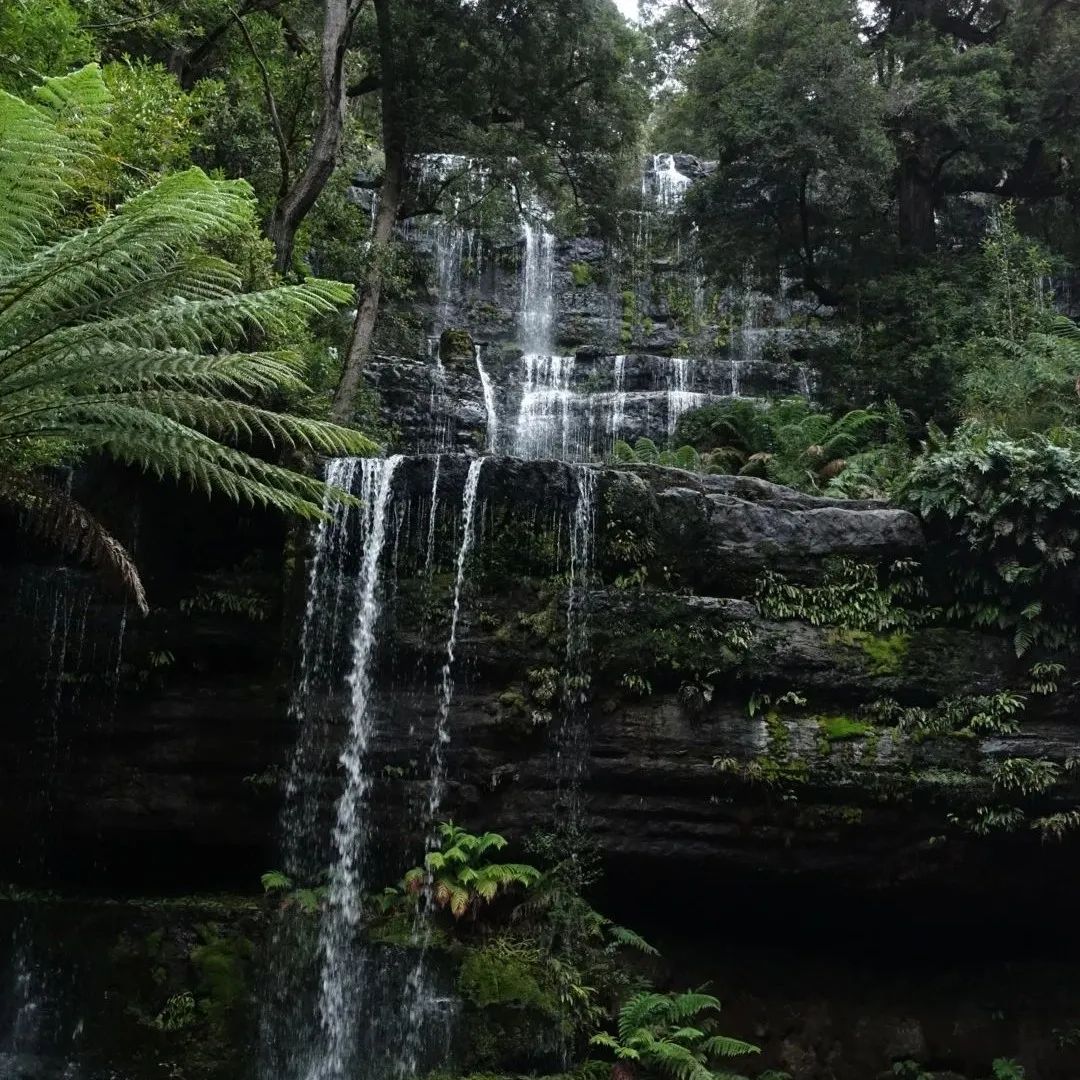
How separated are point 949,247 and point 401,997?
39.2 feet

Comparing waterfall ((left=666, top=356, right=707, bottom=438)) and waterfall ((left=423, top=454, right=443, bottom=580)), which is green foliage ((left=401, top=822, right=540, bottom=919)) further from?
waterfall ((left=666, top=356, right=707, bottom=438))

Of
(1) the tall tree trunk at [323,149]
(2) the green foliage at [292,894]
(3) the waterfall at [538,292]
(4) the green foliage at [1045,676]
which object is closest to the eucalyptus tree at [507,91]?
(1) the tall tree trunk at [323,149]

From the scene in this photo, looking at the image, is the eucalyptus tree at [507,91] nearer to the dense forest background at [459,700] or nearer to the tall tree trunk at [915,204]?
the dense forest background at [459,700]

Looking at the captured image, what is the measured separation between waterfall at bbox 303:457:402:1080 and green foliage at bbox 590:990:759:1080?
175 cm

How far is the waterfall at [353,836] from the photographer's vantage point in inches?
276

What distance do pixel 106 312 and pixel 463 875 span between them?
431 centimetres

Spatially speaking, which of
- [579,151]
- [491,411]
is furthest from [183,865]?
[579,151]

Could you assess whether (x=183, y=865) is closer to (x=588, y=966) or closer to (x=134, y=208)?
(x=588, y=966)

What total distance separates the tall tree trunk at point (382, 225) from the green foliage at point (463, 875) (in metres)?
4.77

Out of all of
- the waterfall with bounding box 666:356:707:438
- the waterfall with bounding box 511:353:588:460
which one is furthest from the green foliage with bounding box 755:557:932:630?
the waterfall with bounding box 511:353:588:460

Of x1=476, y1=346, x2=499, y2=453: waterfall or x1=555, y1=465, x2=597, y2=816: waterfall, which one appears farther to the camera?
x1=476, y1=346, x2=499, y2=453: waterfall

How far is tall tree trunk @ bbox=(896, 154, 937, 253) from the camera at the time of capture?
13773mm

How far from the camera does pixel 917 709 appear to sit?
25.2 ft

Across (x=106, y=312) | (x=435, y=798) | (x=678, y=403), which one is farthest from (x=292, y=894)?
(x=678, y=403)
